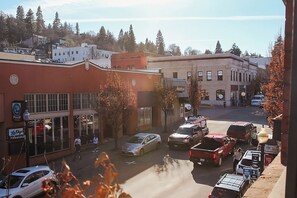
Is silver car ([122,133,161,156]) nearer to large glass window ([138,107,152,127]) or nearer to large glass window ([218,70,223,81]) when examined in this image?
large glass window ([138,107,152,127])

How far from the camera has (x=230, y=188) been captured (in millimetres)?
12180

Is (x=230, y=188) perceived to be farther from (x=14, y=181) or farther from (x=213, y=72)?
(x=213, y=72)

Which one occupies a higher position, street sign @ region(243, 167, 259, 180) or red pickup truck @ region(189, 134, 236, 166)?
street sign @ region(243, 167, 259, 180)

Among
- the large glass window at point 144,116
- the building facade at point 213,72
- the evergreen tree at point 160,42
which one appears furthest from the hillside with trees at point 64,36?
the large glass window at point 144,116

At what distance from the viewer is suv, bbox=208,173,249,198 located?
12.0m

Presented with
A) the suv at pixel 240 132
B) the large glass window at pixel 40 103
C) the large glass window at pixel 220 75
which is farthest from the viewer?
the large glass window at pixel 220 75

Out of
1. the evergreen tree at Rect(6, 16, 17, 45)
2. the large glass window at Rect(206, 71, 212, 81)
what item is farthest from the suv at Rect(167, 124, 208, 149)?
the evergreen tree at Rect(6, 16, 17, 45)

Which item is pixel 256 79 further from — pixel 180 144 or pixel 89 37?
pixel 89 37

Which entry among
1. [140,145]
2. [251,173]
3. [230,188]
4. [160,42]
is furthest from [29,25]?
[230,188]

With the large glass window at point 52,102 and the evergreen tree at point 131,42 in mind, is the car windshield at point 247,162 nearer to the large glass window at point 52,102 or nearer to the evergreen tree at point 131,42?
the large glass window at point 52,102

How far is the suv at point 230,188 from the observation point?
12.0 m

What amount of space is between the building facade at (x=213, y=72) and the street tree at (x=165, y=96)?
2700cm

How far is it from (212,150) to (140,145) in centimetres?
522

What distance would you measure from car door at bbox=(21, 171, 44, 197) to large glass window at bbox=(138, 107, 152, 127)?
60.0ft
